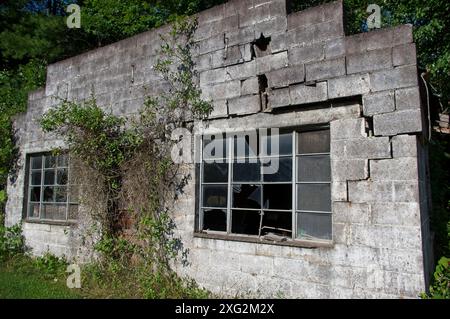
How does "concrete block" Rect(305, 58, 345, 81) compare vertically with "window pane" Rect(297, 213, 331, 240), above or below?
above

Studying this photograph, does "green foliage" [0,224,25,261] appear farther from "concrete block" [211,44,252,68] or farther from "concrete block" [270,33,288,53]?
"concrete block" [270,33,288,53]

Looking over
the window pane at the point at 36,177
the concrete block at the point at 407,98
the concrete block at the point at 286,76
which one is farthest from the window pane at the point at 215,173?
the window pane at the point at 36,177

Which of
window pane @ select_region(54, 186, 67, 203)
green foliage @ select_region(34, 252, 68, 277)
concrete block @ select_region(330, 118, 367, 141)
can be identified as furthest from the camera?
window pane @ select_region(54, 186, 67, 203)

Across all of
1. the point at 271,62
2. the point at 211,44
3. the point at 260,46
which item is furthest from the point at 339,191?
the point at 211,44

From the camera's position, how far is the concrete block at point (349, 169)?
431 cm

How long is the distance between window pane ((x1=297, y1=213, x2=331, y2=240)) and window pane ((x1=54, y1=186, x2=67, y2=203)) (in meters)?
4.95

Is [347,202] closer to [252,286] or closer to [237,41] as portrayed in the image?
[252,286]

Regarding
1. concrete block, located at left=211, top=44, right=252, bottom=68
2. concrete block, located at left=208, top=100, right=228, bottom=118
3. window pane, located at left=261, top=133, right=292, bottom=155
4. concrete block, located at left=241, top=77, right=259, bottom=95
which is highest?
concrete block, located at left=211, top=44, right=252, bottom=68

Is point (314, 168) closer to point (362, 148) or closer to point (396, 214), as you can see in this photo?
point (362, 148)

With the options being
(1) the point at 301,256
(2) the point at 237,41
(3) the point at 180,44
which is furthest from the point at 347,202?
(3) the point at 180,44

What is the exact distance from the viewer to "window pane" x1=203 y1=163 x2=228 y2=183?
5457 mm

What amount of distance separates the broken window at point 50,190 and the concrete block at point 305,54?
456 centimetres

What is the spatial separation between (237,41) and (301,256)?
10.2ft

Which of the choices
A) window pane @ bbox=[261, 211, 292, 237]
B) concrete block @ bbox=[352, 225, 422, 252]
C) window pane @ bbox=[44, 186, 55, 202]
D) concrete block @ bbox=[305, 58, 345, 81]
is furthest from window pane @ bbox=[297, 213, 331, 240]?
window pane @ bbox=[44, 186, 55, 202]
